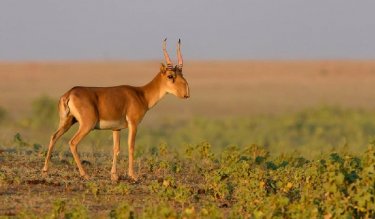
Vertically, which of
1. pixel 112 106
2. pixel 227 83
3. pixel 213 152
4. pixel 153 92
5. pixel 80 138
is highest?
pixel 227 83

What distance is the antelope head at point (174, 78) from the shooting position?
14875 millimetres

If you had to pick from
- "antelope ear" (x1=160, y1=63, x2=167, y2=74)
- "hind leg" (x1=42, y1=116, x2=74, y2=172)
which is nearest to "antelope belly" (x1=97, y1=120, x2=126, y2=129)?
"hind leg" (x1=42, y1=116, x2=74, y2=172)

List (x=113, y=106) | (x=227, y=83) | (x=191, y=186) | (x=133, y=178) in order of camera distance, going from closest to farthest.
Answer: (x=191, y=186) → (x=133, y=178) → (x=113, y=106) → (x=227, y=83)

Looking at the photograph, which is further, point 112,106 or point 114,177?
point 112,106

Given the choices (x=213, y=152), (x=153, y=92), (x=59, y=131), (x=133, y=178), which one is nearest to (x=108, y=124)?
(x=59, y=131)

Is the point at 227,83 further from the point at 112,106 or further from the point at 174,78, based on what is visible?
the point at 112,106

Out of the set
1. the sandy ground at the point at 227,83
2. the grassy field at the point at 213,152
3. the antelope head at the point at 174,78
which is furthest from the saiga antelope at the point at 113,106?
the sandy ground at the point at 227,83

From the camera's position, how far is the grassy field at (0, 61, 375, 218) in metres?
10.6

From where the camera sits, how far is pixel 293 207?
10.3 metres

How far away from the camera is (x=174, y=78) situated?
14922mm

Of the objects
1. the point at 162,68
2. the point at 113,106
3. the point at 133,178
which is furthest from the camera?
the point at 162,68

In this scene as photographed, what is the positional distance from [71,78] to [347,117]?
125 ft

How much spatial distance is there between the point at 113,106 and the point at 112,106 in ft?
0.07

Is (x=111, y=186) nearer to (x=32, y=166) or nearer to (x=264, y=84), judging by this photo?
(x=32, y=166)
